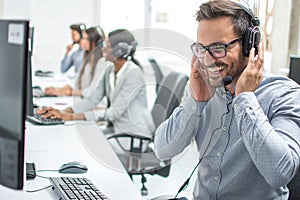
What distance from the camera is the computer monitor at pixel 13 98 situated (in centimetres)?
92

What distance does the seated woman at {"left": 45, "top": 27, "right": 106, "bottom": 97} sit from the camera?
143 inches

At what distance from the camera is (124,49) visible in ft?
9.85

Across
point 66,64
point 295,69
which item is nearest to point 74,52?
point 66,64

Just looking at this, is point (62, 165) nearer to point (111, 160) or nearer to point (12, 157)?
point (111, 160)

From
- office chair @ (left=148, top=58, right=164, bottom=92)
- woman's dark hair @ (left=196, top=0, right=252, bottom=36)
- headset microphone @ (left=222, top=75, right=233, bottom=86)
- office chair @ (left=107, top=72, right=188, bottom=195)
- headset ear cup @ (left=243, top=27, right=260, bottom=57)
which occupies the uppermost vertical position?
woman's dark hair @ (left=196, top=0, right=252, bottom=36)

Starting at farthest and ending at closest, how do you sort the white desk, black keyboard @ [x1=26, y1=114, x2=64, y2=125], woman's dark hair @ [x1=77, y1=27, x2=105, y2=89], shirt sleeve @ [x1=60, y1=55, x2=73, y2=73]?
1. shirt sleeve @ [x1=60, y1=55, x2=73, y2=73]
2. woman's dark hair @ [x1=77, y1=27, x2=105, y2=89]
3. black keyboard @ [x1=26, y1=114, x2=64, y2=125]
4. the white desk

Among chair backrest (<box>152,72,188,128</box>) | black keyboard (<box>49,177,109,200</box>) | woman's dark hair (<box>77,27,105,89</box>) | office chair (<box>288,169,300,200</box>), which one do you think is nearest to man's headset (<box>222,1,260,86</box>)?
office chair (<box>288,169,300,200</box>)

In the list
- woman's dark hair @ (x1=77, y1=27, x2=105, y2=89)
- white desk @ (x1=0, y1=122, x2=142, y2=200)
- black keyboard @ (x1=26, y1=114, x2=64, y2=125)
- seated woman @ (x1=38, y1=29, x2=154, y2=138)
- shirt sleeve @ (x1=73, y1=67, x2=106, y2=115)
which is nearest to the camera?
white desk @ (x1=0, y1=122, x2=142, y2=200)

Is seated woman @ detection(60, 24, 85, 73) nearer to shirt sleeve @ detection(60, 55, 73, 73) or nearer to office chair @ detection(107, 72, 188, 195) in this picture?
shirt sleeve @ detection(60, 55, 73, 73)

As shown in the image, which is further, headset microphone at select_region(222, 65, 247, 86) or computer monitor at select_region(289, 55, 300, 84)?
computer monitor at select_region(289, 55, 300, 84)

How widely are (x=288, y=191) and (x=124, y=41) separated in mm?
1823

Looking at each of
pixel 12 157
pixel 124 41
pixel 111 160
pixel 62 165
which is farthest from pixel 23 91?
pixel 124 41

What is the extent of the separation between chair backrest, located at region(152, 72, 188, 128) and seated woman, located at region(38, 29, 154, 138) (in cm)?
10

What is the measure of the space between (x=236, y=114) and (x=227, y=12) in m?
0.30
